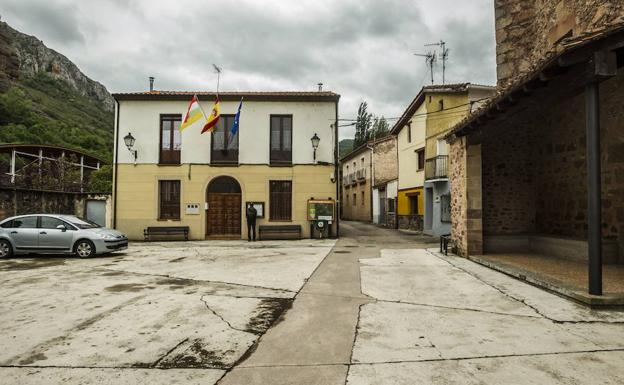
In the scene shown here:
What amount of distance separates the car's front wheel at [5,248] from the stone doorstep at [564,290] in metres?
13.4

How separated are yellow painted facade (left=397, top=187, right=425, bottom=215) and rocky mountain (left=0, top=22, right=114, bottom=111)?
57.3 m

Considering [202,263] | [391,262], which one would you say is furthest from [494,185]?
[202,263]

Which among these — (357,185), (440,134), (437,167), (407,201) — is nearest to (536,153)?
(437,167)

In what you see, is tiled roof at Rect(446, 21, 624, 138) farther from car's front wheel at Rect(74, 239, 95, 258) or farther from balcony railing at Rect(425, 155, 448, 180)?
car's front wheel at Rect(74, 239, 95, 258)

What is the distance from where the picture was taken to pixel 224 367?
9.29 ft

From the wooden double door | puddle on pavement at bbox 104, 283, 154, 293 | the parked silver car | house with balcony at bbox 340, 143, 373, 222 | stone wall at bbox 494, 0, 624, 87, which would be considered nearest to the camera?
puddle on pavement at bbox 104, 283, 154, 293

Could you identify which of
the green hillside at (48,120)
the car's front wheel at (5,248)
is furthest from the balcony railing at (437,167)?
the green hillside at (48,120)

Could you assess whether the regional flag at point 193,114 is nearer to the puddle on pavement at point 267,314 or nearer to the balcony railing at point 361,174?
the puddle on pavement at point 267,314

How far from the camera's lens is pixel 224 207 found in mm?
15711

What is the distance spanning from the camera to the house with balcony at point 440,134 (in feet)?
54.7

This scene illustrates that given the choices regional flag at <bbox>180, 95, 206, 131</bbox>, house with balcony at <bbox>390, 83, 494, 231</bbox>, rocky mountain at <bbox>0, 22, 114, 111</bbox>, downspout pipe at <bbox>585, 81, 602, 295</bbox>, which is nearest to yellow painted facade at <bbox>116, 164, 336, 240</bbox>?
regional flag at <bbox>180, 95, 206, 131</bbox>

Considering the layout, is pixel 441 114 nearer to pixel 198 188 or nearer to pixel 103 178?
pixel 198 188

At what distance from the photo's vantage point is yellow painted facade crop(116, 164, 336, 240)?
15383 millimetres

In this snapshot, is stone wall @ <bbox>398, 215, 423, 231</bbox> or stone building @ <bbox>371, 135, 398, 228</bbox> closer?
stone wall @ <bbox>398, 215, 423, 231</bbox>
